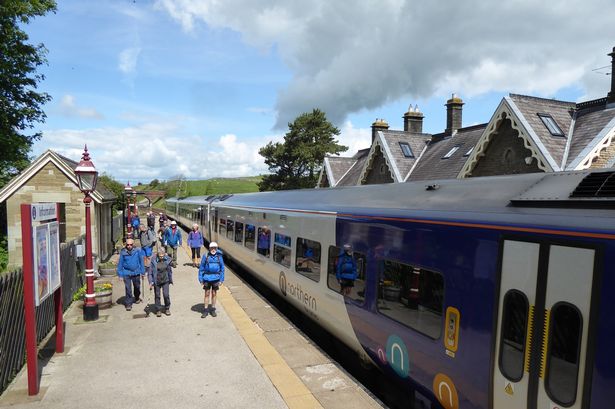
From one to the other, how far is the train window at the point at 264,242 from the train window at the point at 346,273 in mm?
4039

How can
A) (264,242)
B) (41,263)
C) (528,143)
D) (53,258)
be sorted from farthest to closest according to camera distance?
(528,143) → (264,242) → (53,258) → (41,263)

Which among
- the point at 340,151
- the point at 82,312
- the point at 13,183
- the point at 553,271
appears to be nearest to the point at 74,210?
the point at 13,183

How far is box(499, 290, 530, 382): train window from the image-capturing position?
3.67 metres

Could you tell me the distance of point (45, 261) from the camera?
6492mm

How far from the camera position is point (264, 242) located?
38.4 ft

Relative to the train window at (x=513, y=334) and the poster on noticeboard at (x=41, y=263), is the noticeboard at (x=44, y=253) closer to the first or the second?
the poster on noticeboard at (x=41, y=263)

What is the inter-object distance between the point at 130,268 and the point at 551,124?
1520 centimetres

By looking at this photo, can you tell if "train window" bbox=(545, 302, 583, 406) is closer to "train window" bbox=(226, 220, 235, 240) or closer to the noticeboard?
the noticeboard

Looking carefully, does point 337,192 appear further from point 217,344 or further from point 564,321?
point 564,321

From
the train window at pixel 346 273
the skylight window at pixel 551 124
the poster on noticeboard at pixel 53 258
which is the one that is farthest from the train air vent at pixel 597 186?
the skylight window at pixel 551 124

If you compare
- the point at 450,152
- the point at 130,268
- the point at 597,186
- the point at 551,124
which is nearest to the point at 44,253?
the point at 130,268

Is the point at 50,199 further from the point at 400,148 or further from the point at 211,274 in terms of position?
the point at 400,148

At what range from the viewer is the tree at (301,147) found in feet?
163

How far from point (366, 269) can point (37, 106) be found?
25.3 metres
